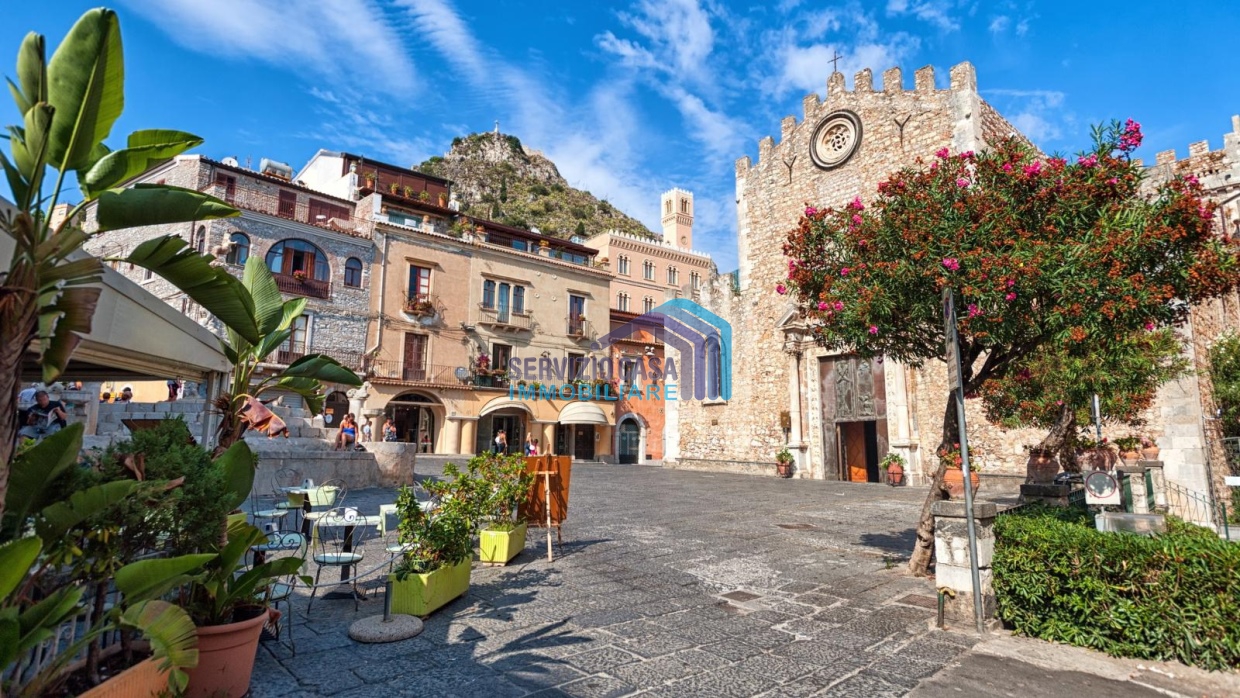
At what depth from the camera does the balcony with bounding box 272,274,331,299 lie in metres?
26.2

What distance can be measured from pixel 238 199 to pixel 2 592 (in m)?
29.0

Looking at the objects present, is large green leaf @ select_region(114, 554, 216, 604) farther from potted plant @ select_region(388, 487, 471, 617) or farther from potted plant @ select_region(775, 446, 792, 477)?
potted plant @ select_region(775, 446, 792, 477)

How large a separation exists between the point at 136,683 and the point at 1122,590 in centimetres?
620

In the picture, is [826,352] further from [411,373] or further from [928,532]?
[411,373]

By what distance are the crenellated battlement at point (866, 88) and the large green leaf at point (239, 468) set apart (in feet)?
70.0

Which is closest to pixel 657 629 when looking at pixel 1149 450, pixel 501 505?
pixel 501 505

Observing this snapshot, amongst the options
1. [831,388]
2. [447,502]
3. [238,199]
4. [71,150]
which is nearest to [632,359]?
[831,388]

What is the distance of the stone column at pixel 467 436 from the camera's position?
3008 centimetres

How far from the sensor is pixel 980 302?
19.2ft

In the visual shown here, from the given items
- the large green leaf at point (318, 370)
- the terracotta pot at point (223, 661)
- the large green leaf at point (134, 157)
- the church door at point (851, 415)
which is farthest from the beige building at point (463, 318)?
the large green leaf at point (134, 157)

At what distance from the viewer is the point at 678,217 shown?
225ft

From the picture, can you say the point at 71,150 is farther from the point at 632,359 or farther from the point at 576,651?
the point at 632,359

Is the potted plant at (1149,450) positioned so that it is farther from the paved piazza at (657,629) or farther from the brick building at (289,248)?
the brick building at (289,248)

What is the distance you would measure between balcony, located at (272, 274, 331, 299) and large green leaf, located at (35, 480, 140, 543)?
25.3 m
